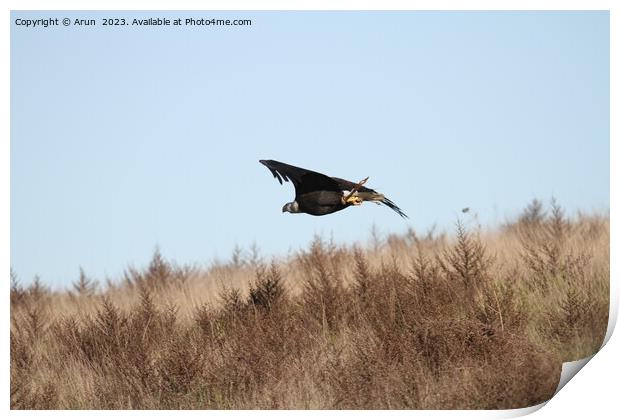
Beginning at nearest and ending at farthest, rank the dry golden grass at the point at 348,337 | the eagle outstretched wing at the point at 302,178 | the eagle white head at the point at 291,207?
the dry golden grass at the point at 348,337 → the eagle outstretched wing at the point at 302,178 → the eagle white head at the point at 291,207

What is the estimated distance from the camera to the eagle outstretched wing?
6996 mm

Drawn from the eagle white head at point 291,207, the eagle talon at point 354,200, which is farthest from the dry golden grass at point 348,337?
the eagle talon at point 354,200

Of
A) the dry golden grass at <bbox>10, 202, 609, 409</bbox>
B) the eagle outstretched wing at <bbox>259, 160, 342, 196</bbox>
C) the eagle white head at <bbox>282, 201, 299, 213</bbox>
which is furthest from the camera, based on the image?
the eagle white head at <bbox>282, 201, 299, 213</bbox>

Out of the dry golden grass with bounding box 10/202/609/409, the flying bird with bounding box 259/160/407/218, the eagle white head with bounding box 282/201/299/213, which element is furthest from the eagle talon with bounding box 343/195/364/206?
the dry golden grass with bounding box 10/202/609/409

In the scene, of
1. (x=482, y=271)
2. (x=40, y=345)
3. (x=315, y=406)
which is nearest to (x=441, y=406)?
(x=315, y=406)

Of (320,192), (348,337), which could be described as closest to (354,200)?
(320,192)

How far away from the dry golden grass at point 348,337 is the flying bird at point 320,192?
20.2 inches

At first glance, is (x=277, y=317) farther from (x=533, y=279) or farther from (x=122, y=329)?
(x=533, y=279)

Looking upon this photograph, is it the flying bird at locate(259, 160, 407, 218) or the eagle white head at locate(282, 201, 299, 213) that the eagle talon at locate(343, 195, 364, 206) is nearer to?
the flying bird at locate(259, 160, 407, 218)

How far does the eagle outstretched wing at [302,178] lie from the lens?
6996 mm

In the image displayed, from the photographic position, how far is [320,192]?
7246mm

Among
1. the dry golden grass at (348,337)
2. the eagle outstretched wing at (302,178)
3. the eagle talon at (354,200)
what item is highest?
the eagle outstretched wing at (302,178)

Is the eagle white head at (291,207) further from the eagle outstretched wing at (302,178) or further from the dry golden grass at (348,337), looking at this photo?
the dry golden grass at (348,337)

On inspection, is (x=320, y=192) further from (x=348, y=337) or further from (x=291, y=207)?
(x=348, y=337)
